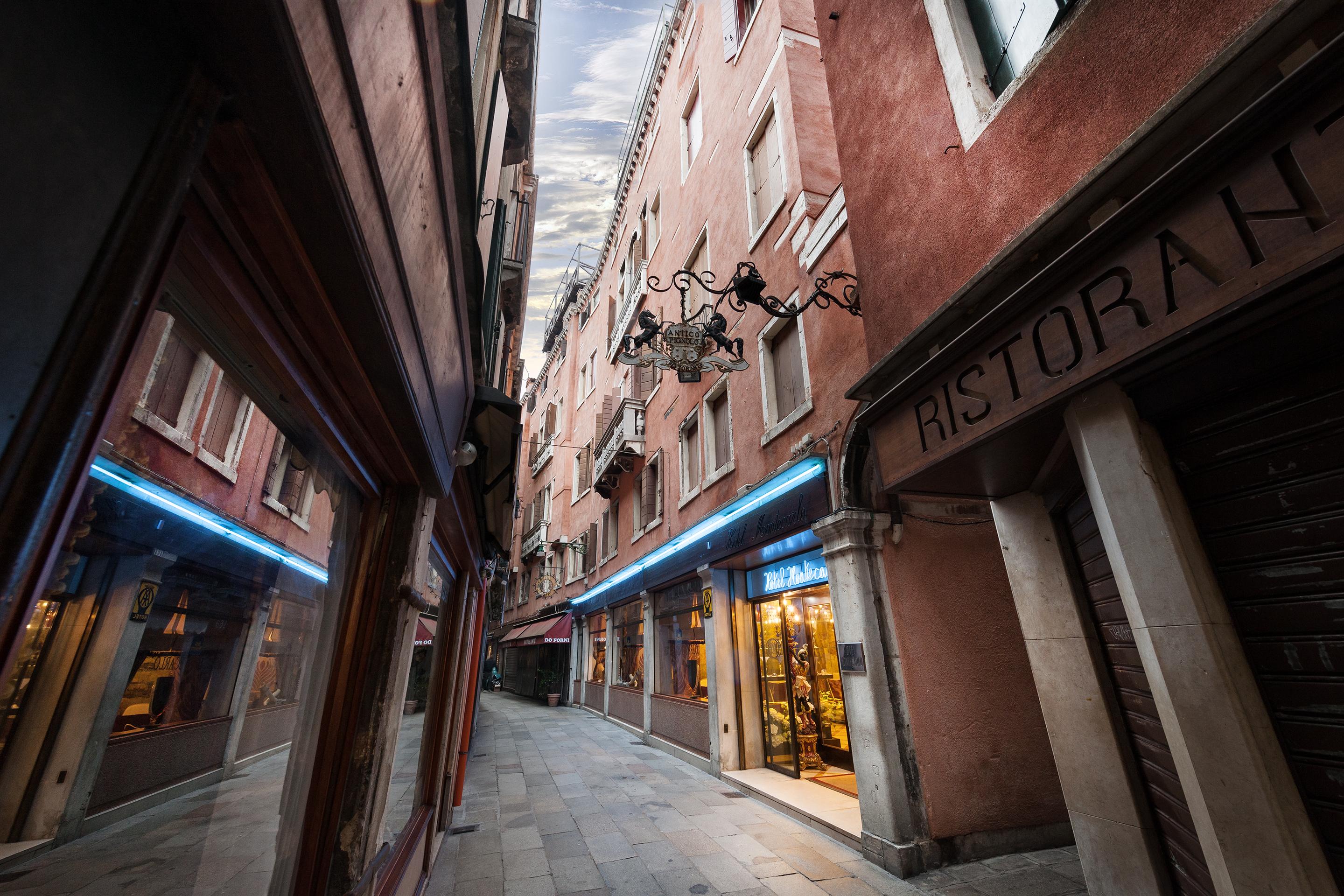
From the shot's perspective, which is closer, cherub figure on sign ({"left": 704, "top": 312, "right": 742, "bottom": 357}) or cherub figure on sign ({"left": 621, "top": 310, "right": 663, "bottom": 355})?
cherub figure on sign ({"left": 704, "top": 312, "right": 742, "bottom": 357})

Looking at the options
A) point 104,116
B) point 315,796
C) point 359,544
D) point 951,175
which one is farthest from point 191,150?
point 951,175

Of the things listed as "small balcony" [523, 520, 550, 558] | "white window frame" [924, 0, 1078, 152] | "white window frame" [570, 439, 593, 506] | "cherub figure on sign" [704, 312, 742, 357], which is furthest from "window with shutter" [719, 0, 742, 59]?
"small balcony" [523, 520, 550, 558]

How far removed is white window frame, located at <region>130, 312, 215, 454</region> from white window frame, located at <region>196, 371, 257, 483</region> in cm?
4

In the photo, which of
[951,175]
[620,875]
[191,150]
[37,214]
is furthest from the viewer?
[620,875]

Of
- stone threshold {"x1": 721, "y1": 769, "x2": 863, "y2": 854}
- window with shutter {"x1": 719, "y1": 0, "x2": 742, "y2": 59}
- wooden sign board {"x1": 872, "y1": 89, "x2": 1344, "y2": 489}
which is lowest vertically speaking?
stone threshold {"x1": 721, "y1": 769, "x2": 863, "y2": 854}

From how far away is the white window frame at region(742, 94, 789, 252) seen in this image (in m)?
8.90

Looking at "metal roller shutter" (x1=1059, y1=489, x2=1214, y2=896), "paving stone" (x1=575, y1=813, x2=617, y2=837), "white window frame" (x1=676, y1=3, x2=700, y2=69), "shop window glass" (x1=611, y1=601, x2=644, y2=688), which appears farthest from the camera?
"white window frame" (x1=676, y1=3, x2=700, y2=69)

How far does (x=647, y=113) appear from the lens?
17.5 metres

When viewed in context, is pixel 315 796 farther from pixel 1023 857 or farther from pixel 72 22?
pixel 1023 857

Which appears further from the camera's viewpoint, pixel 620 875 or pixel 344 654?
pixel 620 875

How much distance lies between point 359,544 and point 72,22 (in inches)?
92.2

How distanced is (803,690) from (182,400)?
9.05 metres

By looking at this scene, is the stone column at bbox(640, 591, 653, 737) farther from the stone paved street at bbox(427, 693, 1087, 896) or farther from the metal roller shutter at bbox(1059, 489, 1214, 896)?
the metal roller shutter at bbox(1059, 489, 1214, 896)

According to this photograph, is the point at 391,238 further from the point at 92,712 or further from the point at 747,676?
the point at 747,676
